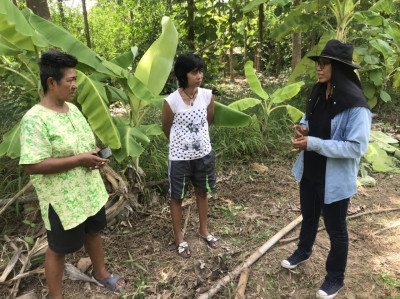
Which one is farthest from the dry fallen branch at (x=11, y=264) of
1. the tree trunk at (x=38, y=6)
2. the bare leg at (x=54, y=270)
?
the tree trunk at (x=38, y=6)

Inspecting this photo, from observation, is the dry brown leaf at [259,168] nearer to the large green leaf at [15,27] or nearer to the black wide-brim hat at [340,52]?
the black wide-brim hat at [340,52]

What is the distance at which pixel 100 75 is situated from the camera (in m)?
3.16

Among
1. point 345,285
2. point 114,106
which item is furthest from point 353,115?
point 114,106

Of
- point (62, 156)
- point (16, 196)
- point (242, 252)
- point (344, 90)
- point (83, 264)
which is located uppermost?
point (344, 90)

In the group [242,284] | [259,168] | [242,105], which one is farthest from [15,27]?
[259,168]

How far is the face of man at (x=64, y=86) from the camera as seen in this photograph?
1.86 meters

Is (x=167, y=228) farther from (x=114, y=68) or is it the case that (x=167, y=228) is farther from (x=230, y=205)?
(x=114, y=68)

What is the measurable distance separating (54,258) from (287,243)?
2.08 meters

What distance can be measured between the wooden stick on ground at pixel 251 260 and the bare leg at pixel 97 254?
0.74m

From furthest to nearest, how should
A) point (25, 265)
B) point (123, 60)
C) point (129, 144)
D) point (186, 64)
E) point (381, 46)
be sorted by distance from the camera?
point (381, 46)
point (123, 60)
point (129, 144)
point (25, 265)
point (186, 64)

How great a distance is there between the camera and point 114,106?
7.70 meters

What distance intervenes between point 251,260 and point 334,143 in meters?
1.33

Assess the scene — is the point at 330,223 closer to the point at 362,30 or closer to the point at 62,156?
the point at 62,156

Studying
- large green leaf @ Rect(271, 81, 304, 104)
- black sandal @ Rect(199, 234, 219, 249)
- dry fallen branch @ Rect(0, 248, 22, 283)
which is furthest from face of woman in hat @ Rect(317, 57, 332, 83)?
dry fallen branch @ Rect(0, 248, 22, 283)
